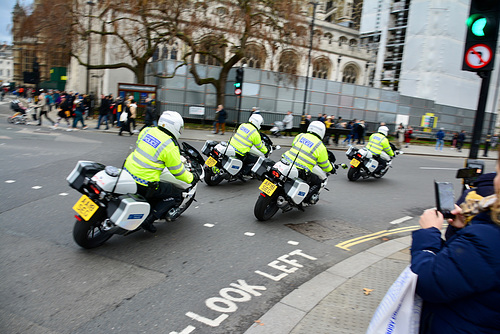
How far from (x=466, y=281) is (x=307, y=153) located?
551cm

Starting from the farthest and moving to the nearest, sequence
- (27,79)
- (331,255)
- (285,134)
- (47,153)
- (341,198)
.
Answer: (27,79) → (285,134) → (47,153) → (341,198) → (331,255)

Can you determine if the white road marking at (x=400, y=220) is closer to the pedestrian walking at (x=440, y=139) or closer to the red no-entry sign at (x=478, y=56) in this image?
the red no-entry sign at (x=478, y=56)

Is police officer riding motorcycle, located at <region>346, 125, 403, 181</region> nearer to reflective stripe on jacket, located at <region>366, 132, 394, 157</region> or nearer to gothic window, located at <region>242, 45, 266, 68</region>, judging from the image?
reflective stripe on jacket, located at <region>366, 132, 394, 157</region>

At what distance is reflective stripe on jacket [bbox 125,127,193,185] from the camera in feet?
16.8

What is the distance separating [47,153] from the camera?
38.3ft

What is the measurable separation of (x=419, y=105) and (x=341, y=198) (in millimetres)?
33168

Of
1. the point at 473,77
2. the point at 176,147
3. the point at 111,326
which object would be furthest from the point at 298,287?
the point at 473,77

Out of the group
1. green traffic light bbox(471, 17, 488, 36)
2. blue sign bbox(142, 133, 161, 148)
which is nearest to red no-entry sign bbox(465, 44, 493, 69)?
green traffic light bbox(471, 17, 488, 36)

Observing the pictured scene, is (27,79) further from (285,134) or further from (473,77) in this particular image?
(473,77)

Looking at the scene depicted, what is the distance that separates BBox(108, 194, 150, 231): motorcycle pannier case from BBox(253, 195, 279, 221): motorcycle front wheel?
2394mm

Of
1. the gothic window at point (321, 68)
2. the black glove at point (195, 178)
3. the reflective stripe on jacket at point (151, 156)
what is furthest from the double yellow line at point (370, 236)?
the gothic window at point (321, 68)

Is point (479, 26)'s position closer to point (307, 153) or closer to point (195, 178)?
point (307, 153)

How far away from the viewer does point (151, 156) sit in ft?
16.8

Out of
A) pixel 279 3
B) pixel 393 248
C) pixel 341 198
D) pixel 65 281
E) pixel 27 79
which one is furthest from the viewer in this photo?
pixel 27 79
